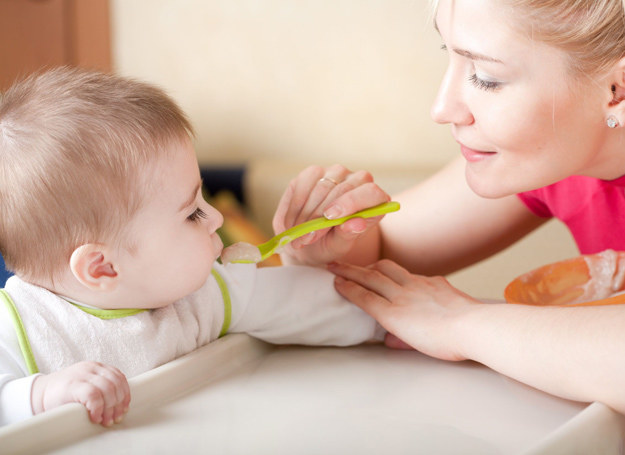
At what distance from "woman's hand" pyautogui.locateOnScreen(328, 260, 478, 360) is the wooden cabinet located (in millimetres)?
1514

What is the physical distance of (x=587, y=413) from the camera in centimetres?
53

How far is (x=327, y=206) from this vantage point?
79 cm

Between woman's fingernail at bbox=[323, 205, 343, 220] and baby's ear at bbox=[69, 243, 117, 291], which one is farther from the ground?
woman's fingernail at bbox=[323, 205, 343, 220]

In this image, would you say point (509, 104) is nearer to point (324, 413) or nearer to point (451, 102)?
point (451, 102)

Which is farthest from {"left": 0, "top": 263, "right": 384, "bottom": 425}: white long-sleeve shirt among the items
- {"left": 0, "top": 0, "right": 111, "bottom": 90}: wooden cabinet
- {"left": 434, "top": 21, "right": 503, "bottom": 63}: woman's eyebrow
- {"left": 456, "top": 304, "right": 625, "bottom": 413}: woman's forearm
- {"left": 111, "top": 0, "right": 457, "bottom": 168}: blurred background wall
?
{"left": 0, "top": 0, "right": 111, "bottom": 90}: wooden cabinet

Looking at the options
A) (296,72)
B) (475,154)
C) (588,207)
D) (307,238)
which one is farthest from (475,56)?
(296,72)

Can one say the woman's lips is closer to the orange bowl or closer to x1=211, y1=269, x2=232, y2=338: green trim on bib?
the orange bowl

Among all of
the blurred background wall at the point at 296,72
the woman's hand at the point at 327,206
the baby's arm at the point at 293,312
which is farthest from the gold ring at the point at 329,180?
the blurred background wall at the point at 296,72

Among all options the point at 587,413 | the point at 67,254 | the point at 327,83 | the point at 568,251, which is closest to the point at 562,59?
the point at 587,413

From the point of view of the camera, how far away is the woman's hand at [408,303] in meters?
0.69

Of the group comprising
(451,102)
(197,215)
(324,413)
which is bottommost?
(324,413)

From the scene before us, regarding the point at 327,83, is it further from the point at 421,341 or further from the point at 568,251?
the point at 421,341

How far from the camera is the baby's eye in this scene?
69 centimetres

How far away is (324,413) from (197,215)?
0.22 meters
